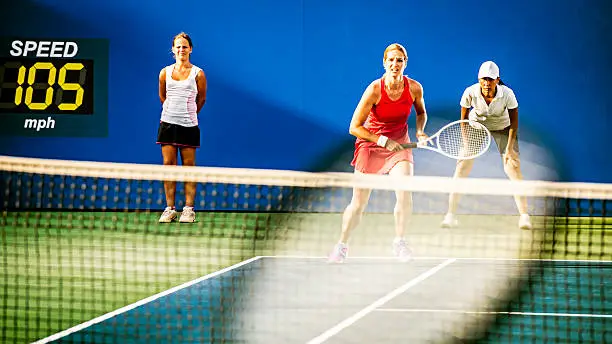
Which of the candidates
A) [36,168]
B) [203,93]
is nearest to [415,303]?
[36,168]

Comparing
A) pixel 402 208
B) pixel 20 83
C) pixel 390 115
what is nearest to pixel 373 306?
pixel 402 208

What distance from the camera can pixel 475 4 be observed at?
954cm

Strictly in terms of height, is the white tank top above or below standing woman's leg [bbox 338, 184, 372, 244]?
above

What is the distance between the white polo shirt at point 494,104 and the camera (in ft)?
27.4

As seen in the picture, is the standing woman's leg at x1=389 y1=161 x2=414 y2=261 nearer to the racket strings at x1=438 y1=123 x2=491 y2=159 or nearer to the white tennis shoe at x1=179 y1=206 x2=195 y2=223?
the racket strings at x1=438 y1=123 x2=491 y2=159

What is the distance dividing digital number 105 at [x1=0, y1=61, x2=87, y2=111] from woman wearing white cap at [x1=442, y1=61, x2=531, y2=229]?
129 inches

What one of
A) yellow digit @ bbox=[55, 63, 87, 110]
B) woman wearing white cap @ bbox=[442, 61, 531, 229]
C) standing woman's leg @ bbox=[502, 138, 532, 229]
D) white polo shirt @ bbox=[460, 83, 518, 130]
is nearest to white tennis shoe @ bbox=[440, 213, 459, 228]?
woman wearing white cap @ bbox=[442, 61, 531, 229]

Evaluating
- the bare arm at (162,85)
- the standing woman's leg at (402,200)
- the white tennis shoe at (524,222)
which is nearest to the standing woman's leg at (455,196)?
the white tennis shoe at (524,222)

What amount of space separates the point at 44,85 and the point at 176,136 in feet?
4.97

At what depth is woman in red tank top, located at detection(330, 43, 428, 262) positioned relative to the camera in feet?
20.9

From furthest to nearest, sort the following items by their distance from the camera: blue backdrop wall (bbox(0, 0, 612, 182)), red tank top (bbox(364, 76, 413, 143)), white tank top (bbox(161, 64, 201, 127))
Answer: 1. blue backdrop wall (bbox(0, 0, 612, 182))
2. white tank top (bbox(161, 64, 201, 127))
3. red tank top (bbox(364, 76, 413, 143))

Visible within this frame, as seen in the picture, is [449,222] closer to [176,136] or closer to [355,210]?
[176,136]

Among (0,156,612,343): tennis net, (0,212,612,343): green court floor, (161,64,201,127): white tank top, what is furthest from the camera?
(161,64,201,127): white tank top

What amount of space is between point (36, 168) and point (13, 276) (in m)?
1.88
